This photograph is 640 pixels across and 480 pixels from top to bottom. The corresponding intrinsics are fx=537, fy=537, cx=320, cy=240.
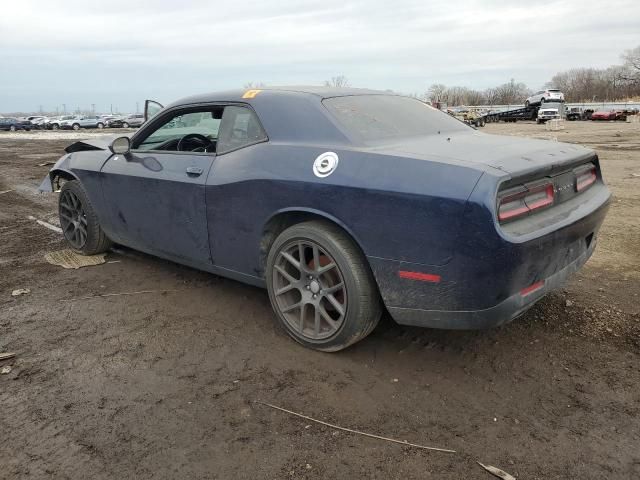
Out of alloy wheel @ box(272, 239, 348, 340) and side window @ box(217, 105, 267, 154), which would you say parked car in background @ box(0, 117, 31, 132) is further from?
alloy wheel @ box(272, 239, 348, 340)

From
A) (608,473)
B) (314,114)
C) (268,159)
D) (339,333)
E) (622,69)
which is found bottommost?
(608,473)

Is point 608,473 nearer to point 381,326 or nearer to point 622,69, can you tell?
point 381,326

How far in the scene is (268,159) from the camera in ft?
10.6

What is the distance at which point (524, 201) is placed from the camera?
266 cm

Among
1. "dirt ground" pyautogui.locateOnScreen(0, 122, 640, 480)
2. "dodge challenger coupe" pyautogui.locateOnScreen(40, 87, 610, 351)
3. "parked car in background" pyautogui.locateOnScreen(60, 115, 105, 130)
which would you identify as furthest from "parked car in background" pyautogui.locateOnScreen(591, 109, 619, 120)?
"dodge challenger coupe" pyautogui.locateOnScreen(40, 87, 610, 351)

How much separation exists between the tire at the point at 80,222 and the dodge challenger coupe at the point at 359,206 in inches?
32.2

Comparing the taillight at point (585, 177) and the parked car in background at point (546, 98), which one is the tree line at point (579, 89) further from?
the taillight at point (585, 177)

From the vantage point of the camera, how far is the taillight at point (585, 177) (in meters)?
3.15

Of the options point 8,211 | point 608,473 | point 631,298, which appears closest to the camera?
point 608,473

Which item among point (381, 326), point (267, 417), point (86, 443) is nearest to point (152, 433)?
point (86, 443)

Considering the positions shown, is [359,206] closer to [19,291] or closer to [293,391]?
[293,391]

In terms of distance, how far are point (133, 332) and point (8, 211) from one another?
18.1ft

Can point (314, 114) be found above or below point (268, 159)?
above

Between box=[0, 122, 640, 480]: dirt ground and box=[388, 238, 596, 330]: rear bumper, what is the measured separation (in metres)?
0.36
